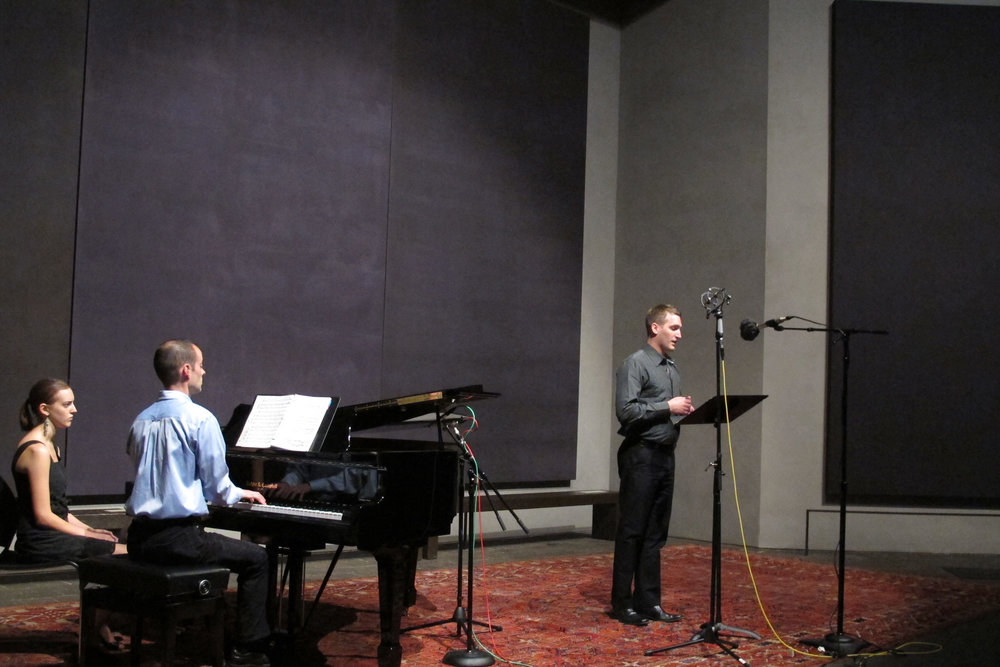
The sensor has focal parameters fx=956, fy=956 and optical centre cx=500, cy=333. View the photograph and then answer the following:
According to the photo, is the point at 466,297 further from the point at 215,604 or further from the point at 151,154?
the point at 215,604

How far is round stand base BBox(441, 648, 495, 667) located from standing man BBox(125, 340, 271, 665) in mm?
725

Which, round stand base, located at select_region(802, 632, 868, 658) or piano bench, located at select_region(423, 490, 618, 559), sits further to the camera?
piano bench, located at select_region(423, 490, 618, 559)

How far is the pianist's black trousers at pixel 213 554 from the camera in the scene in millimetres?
3385

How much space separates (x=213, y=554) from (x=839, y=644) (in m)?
2.61

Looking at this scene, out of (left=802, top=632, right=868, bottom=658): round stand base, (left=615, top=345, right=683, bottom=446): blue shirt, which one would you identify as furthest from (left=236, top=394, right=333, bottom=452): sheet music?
(left=802, top=632, right=868, bottom=658): round stand base

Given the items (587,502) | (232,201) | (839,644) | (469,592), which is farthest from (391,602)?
(587,502)

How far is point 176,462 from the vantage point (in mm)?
3344

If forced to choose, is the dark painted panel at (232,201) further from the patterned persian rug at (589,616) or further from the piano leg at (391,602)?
the piano leg at (391,602)

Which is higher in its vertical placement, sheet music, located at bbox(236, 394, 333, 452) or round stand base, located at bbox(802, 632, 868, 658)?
sheet music, located at bbox(236, 394, 333, 452)

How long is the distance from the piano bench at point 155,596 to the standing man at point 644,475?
1979 mm

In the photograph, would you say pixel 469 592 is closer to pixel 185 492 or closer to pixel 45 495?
pixel 185 492

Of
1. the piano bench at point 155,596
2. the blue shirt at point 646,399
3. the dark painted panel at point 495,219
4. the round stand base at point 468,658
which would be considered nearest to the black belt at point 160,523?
the piano bench at point 155,596

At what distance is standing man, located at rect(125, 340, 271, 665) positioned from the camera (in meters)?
3.34

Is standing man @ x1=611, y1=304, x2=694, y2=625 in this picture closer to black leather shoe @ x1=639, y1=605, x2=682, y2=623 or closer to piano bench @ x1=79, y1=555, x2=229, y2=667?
black leather shoe @ x1=639, y1=605, x2=682, y2=623
